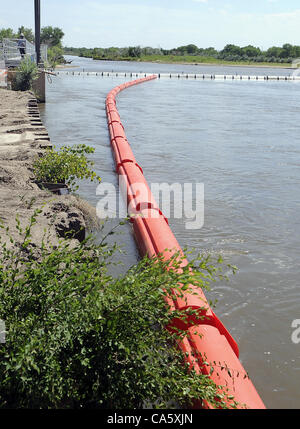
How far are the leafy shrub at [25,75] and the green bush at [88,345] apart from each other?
16172 mm

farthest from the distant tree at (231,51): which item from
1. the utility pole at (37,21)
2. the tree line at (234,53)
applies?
the utility pole at (37,21)

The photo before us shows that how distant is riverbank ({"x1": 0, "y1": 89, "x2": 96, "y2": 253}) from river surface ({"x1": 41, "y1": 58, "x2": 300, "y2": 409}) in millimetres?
754

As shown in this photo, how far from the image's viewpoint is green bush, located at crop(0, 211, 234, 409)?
2637 millimetres

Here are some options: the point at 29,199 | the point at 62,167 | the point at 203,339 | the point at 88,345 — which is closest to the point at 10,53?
the point at 62,167

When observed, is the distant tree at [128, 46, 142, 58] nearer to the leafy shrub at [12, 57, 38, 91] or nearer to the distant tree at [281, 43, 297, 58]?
the distant tree at [281, 43, 297, 58]

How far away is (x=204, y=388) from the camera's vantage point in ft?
9.51

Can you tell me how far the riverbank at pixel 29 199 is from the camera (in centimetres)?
534

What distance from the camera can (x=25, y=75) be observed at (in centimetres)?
1831

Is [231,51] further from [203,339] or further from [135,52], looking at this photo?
[203,339]

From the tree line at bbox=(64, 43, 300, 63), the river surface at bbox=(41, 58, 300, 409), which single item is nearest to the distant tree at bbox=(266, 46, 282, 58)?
the tree line at bbox=(64, 43, 300, 63)

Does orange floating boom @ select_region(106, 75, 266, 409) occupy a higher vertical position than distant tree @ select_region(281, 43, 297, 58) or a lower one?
lower

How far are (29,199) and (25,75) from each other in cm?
1322

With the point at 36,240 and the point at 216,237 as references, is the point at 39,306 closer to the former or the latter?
the point at 36,240
